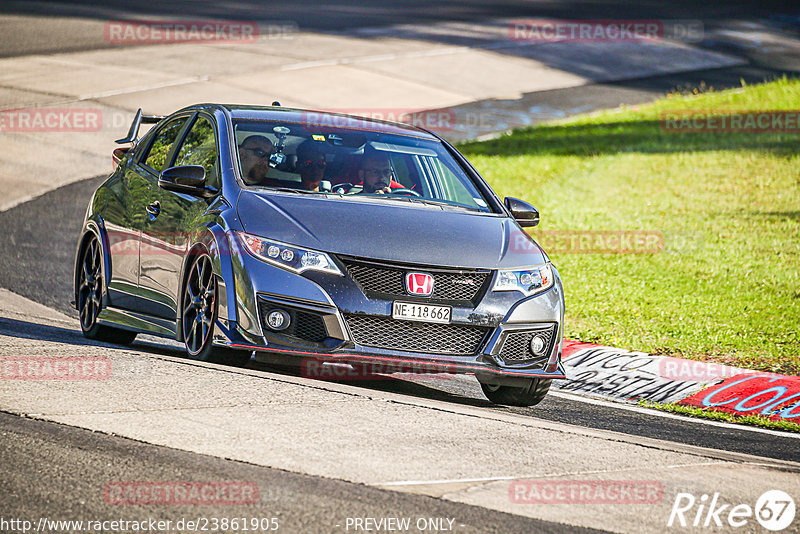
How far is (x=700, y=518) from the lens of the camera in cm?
517

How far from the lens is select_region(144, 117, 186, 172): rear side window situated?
9039 mm

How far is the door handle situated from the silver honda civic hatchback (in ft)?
0.05

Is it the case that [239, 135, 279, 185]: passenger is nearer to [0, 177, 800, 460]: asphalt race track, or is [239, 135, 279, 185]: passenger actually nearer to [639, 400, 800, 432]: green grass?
[0, 177, 800, 460]: asphalt race track

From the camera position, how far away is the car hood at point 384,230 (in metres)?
7.22

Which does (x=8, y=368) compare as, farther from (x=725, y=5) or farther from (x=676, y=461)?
(x=725, y=5)

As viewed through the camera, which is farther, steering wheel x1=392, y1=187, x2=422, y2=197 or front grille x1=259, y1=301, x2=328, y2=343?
steering wheel x1=392, y1=187, x2=422, y2=197

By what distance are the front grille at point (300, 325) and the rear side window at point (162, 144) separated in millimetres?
2290

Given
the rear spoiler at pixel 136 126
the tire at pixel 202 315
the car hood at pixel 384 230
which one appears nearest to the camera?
the car hood at pixel 384 230

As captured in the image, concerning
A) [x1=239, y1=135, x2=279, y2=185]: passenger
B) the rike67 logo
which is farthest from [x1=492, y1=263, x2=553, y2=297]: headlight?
the rike67 logo

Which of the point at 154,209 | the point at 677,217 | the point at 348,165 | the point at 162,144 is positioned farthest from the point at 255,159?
the point at 677,217
